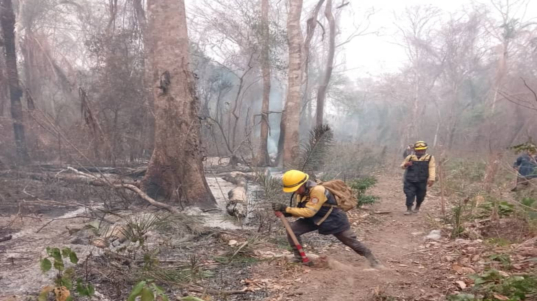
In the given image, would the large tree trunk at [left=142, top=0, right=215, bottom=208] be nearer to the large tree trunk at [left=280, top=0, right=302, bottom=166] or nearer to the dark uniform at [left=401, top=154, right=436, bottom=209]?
the dark uniform at [left=401, top=154, right=436, bottom=209]

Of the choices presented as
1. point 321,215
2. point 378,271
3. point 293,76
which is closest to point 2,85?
point 293,76

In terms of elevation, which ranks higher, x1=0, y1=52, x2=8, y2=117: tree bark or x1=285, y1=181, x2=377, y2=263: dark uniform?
x1=0, y1=52, x2=8, y2=117: tree bark

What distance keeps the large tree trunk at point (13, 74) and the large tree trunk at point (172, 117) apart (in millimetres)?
5897

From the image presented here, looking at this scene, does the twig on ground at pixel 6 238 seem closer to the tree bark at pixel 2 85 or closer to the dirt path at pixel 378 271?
the dirt path at pixel 378 271

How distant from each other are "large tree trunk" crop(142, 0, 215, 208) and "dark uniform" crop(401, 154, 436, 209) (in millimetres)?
3896

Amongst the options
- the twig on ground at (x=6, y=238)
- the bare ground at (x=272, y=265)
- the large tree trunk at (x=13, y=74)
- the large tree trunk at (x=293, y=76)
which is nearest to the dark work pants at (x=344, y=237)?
the bare ground at (x=272, y=265)

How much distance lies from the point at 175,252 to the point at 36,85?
14071 mm

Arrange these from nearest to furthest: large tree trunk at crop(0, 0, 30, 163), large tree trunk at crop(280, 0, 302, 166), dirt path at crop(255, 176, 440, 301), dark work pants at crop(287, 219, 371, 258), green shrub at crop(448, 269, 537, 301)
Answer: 1. green shrub at crop(448, 269, 537, 301)
2. dirt path at crop(255, 176, 440, 301)
3. dark work pants at crop(287, 219, 371, 258)
4. large tree trunk at crop(0, 0, 30, 163)
5. large tree trunk at crop(280, 0, 302, 166)

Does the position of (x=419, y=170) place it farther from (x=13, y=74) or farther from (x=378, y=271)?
(x=13, y=74)

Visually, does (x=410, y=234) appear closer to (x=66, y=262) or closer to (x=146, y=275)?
(x=146, y=275)

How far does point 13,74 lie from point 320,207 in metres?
10.6

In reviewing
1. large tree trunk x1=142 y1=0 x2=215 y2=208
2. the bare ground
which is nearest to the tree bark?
large tree trunk x1=142 y1=0 x2=215 y2=208

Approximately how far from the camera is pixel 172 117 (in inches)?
285

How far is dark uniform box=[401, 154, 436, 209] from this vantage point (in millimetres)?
6820
